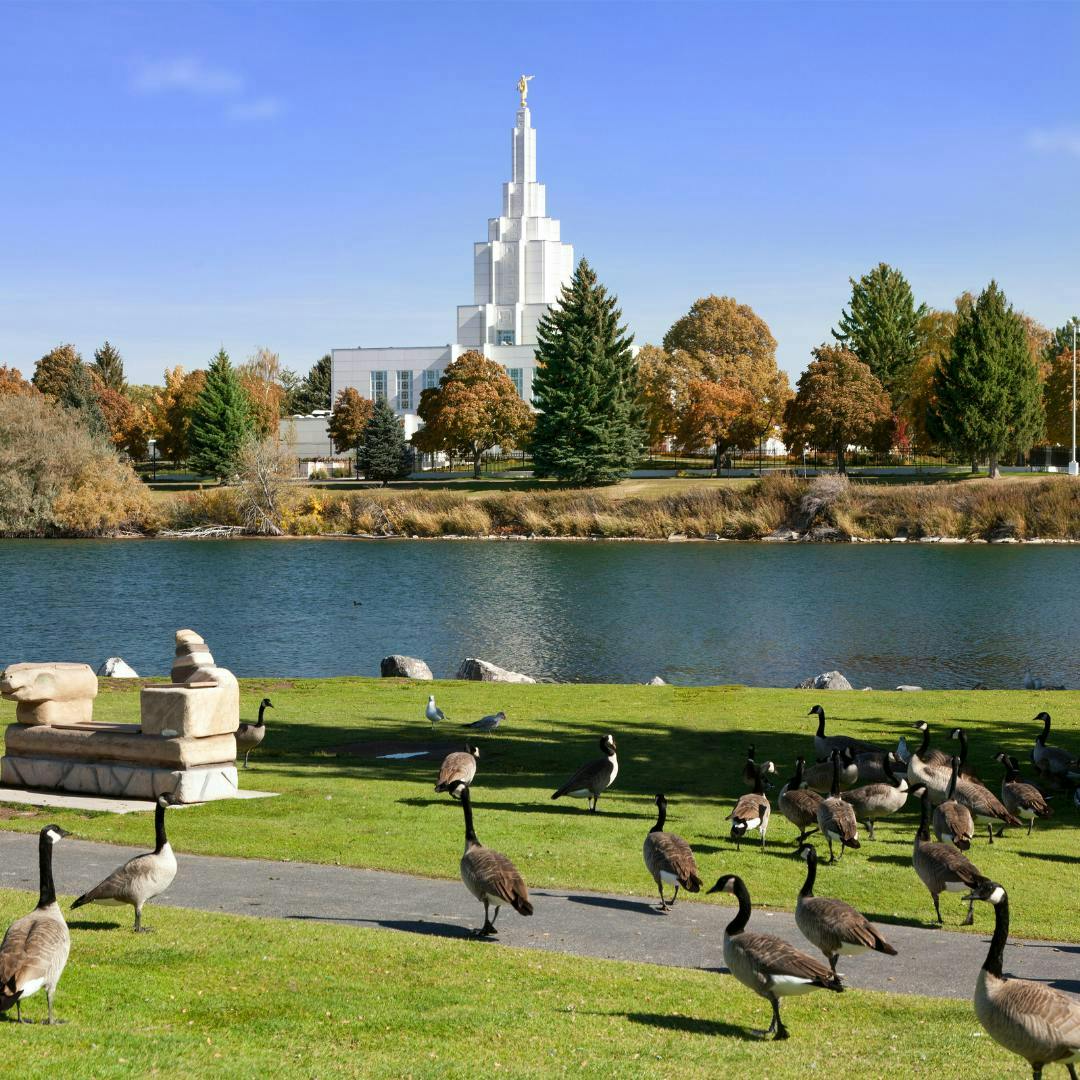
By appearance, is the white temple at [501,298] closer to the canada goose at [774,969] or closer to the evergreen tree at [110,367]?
the evergreen tree at [110,367]

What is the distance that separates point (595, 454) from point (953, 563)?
130ft

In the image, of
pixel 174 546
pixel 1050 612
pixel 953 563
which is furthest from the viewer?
pixel 174 546

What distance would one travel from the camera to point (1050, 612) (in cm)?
5738

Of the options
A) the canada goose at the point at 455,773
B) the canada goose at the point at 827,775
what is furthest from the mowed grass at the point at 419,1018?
the canada goose at the point at 827,775

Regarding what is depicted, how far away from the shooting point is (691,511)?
10544cm

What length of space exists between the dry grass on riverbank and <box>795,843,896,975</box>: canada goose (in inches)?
3584

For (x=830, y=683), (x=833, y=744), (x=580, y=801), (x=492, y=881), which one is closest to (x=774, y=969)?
(x=492, y=881)

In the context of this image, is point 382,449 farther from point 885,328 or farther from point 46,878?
point 46,878

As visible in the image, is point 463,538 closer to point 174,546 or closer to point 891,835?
point 174,546

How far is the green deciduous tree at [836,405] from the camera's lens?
11562 centimetres

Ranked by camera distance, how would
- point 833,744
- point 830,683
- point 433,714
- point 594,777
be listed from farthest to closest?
point 830,683
point 433,714
point 833,744
point 594,777

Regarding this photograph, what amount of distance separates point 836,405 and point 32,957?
4394 inches

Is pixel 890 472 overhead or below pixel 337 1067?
overhead

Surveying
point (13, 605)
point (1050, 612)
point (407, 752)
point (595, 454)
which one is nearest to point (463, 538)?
point (595, 454)
